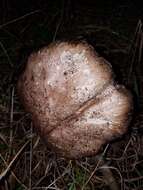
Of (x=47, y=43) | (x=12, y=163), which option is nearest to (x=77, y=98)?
(x=12, y=163)

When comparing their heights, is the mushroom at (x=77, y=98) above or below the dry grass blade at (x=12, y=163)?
above

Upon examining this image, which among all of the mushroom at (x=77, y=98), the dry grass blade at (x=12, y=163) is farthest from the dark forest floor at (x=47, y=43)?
the mushroom at (x=77, y=98)

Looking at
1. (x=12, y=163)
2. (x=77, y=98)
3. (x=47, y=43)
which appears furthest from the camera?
(x=47, y=43)

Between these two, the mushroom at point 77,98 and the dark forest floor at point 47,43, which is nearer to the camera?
the mushroom at point 77,98

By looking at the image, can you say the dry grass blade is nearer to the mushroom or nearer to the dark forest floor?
the dark forest floor

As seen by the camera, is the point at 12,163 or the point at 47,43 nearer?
the point at 12,163

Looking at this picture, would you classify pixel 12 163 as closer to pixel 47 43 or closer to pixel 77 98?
pixel 77 98

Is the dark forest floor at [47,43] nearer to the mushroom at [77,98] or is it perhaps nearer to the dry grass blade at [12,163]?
the dry grass blade at [12,163]

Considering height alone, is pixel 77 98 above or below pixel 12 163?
above

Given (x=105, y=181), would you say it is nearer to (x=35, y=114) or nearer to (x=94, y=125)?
(x=94, y=125)
